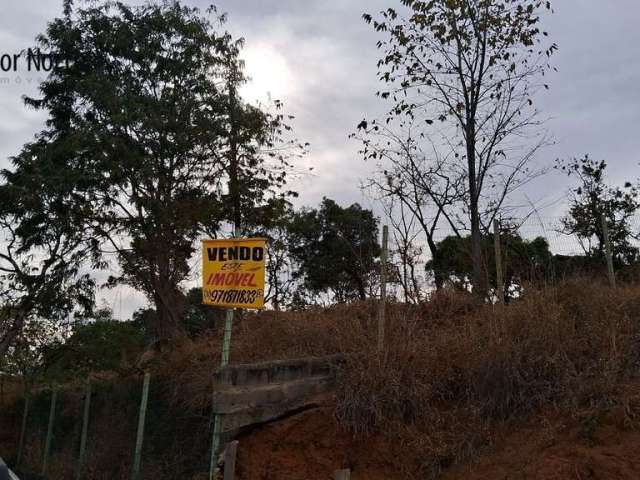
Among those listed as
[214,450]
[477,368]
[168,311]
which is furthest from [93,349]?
[477,368]

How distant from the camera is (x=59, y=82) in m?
20.8

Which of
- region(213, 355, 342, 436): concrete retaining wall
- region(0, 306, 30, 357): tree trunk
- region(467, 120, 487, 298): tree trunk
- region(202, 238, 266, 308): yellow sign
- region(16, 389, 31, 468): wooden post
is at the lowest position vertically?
region(16, 389, 31, 468): wooden post

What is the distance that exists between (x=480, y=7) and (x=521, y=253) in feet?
17.8

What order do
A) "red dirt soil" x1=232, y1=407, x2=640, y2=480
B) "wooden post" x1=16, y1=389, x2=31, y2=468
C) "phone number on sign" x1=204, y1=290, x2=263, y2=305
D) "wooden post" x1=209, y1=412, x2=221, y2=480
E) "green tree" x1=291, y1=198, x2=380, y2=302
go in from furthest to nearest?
"green tree" x1=291, y1=198, x2=380, y2=302 < "wooden post" x1=16, y1=389, x2=31, y2=468 < "phone number on sign" x1=204, y1=290, x2=263, y2=305 < "wooden post" x1=209, y1=412, x2=221, y2=480 < "red dirt soil" x1=232, y1=407, x2=640, y2=480

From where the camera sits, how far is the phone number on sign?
852cm

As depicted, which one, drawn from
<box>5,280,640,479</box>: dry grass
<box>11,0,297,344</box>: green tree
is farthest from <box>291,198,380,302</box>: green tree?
<box>5,280,640,479</box>: dry grass

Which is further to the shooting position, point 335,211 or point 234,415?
point 335,211

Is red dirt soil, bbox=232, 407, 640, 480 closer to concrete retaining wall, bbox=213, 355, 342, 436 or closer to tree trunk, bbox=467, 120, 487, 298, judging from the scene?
concrete retaining wall, bbox=213, 355, 342, 436

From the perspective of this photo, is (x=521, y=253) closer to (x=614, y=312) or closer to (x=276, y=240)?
(x=614, y=312)

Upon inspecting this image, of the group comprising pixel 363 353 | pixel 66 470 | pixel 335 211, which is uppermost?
pixel 335 211

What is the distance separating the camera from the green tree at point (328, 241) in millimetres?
26219

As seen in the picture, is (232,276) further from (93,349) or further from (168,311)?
(93,349)

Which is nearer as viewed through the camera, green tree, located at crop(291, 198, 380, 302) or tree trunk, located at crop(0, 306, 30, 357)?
tree trunk, located at crop(0, 306, 30, 357)

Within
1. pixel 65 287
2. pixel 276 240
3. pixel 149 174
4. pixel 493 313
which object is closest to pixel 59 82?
pixel 149 174
